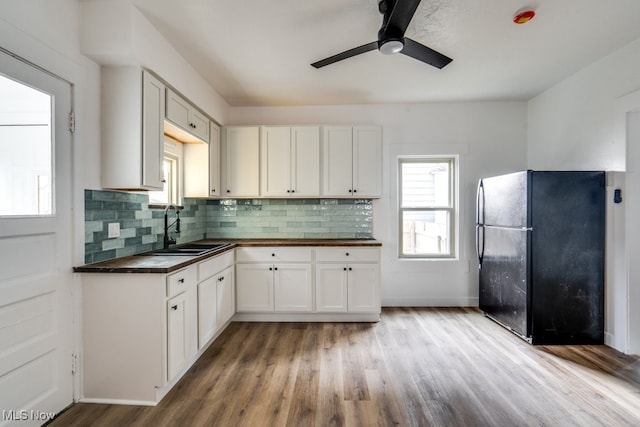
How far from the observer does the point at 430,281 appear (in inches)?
149

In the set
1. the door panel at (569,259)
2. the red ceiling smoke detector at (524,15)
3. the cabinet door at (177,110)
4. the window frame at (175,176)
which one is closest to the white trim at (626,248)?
the door panel at (569,259)

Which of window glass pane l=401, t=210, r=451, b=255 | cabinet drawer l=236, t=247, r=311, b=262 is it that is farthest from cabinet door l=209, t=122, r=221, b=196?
window glass pane l=401, t=210, r=451, b=255

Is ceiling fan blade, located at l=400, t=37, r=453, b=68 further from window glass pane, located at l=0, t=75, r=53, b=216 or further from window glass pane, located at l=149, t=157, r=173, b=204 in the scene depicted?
window glass pane, located at l=149, t=157, r=173, b=204

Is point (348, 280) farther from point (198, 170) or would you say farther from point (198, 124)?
point (198, 124)

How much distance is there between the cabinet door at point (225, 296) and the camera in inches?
111

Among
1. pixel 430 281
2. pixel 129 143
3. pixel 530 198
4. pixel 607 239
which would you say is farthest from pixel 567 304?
pixel 129 143

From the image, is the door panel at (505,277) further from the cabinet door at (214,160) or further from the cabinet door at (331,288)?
the cabinet door at (214,160)

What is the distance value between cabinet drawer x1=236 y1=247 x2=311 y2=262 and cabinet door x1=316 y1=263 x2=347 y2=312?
8.1 inches

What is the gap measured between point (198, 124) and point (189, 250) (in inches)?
50.2

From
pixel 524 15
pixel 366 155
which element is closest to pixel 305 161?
pixel 366 155

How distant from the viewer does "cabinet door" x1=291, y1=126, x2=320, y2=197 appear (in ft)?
11.5

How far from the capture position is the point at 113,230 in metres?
2.18

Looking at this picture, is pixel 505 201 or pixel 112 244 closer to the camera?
pixel 112 244

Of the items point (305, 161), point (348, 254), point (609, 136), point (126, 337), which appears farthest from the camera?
point (305, 161)
